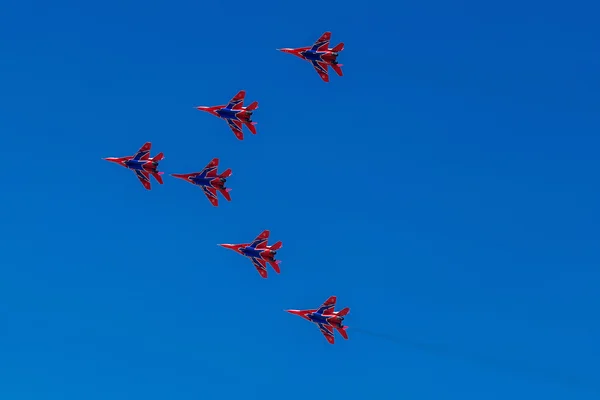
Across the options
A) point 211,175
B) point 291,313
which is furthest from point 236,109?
point 291,313

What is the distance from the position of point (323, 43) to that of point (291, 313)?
48613mm

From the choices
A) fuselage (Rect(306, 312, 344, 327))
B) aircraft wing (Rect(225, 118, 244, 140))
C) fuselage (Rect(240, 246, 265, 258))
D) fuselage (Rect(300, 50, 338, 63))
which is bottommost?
fuselage (Rect(306, 312, 344, 327))

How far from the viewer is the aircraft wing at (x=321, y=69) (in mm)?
131750

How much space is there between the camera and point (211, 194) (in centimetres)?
13350

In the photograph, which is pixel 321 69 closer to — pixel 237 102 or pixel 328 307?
pixel 237 102

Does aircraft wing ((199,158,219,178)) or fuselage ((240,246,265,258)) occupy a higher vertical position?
aircraft wing ((199,158,219,178))

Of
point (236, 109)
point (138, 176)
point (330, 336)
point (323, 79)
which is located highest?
point (323, 79)

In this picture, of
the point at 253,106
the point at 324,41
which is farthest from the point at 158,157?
the point at 324,41

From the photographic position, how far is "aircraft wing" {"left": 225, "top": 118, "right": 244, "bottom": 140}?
13162 cm

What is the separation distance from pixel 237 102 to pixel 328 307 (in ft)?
131

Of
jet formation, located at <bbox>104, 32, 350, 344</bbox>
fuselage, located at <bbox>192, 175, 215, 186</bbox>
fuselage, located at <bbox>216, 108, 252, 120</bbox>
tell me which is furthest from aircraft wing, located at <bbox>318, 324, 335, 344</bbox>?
fuselage, located at <bbox>216, 108, 252, 120</bbox>

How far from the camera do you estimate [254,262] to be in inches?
5192

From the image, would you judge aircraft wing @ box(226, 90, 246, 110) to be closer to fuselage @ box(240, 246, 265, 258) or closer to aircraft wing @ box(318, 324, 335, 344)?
fuselage @ box(240, 246, 265, 258)

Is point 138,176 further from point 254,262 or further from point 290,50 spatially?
point 290,50
